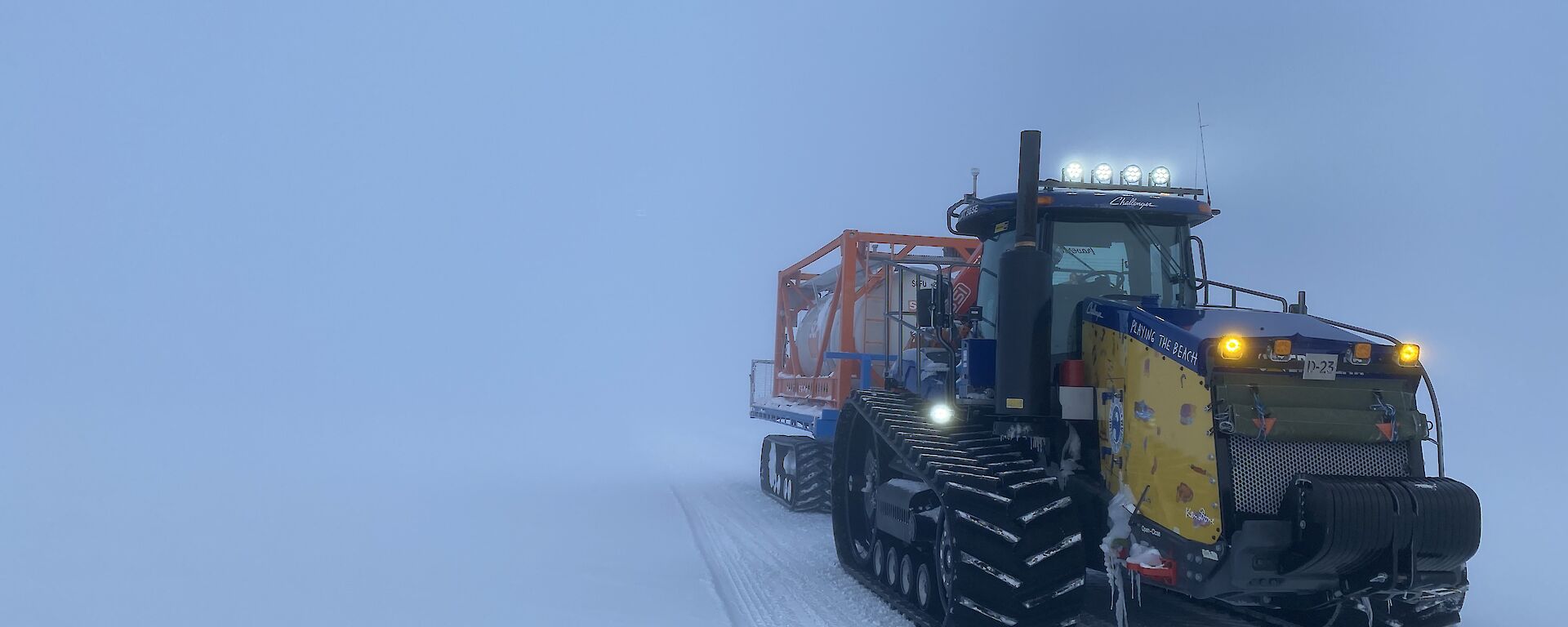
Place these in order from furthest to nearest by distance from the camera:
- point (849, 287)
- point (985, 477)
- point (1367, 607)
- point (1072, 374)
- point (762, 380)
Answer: point (762, 380) → point (849, 287) → point (1072, 374) → point (985, 477) → point (1367, 607)

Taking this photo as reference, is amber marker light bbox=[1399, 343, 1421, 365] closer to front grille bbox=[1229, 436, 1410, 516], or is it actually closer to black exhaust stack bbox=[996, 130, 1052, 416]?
front grille bbox=[1229, 436, 1410, 516]

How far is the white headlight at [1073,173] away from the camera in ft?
27.1

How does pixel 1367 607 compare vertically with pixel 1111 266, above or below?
below

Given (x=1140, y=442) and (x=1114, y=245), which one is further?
(x=1114, y=245)

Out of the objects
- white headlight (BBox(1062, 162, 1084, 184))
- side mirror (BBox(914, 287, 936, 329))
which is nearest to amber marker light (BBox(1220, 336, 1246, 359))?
white headlight (BBox(1062, 162, 1084, 184))

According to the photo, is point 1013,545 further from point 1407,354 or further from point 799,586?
point 799,586

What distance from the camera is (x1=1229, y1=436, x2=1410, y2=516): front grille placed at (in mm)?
6324

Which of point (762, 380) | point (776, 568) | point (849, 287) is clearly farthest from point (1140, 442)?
point (762, 380)

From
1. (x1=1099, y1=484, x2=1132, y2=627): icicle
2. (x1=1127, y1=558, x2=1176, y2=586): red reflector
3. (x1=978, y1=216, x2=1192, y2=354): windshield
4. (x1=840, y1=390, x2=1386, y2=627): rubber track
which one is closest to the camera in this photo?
(x1=1127, y1=558, x2=1176, y2=586): red reflector

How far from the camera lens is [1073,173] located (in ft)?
27.2

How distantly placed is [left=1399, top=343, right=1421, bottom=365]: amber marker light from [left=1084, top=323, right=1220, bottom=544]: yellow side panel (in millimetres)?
1301

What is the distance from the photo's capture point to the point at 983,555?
7.05 metres

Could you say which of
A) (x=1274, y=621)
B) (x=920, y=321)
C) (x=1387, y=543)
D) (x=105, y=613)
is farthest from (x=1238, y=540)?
(x=105, y=613)

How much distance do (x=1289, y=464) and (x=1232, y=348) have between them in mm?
778
